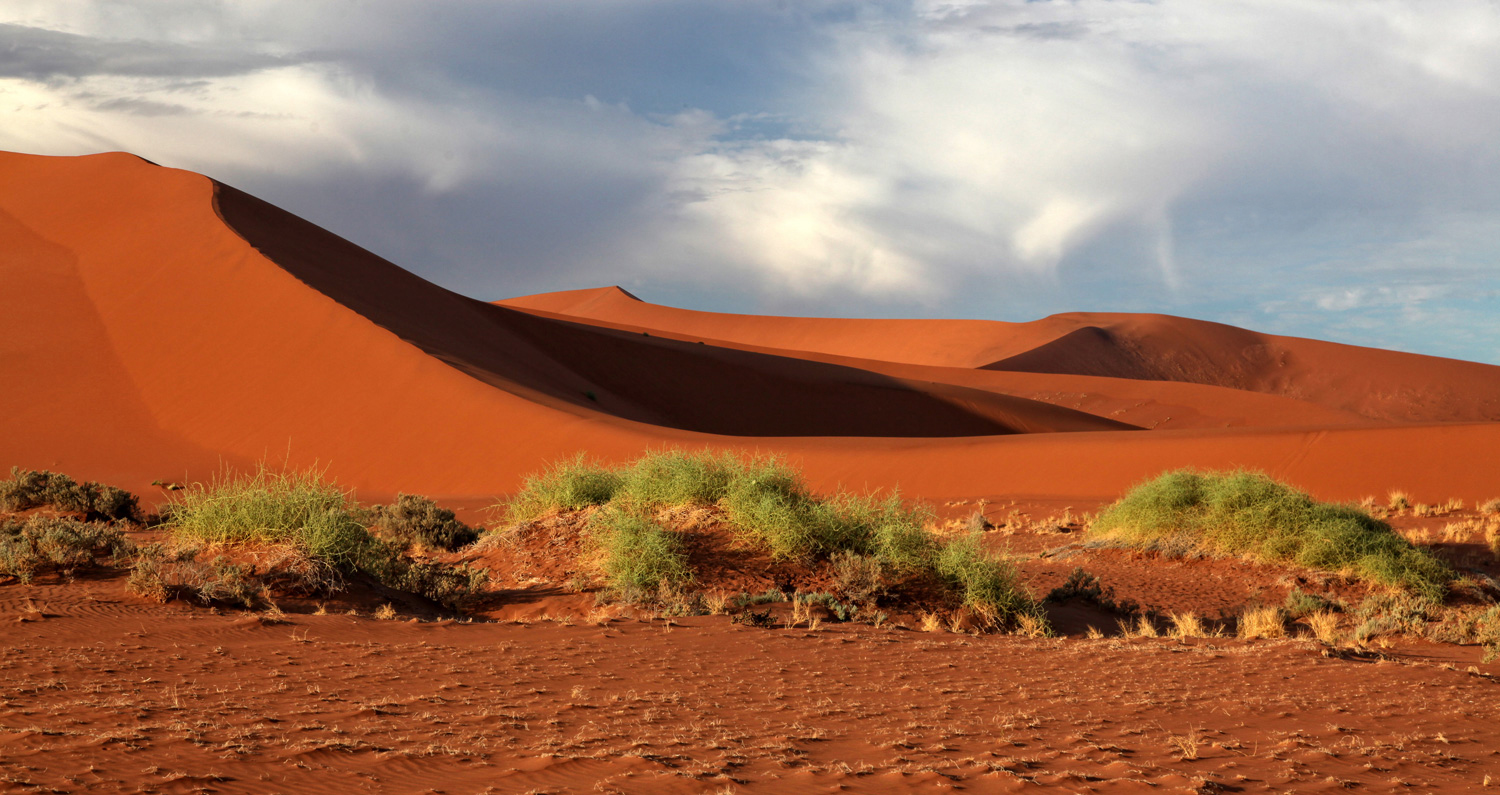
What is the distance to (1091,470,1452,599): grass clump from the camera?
12406mm

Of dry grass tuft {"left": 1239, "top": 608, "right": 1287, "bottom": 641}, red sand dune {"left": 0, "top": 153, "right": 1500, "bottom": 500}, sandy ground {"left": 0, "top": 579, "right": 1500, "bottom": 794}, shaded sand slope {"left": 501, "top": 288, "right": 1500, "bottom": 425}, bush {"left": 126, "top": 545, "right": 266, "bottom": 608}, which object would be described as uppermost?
shaded sand slope {"left": 501, "top": 288, "right": 1500, "bottom": 425}

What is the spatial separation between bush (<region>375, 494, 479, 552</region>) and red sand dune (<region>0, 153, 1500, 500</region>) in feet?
24.5

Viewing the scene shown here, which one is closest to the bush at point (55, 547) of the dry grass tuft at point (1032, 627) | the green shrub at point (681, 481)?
the green shrub at point (681, 481)

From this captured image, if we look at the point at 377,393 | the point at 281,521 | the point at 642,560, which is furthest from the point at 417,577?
the point at 377,393

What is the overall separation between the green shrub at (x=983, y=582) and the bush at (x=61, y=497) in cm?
1174

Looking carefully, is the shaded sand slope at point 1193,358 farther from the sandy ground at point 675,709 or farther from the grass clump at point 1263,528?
the sandy ground at point 675,709

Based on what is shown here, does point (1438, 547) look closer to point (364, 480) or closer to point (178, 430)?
point (364, 480)

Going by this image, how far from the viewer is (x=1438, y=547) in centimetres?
1503

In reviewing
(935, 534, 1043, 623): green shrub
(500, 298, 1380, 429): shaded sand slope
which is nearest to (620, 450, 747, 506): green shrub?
(935, 534, 1043, 623): green shrub

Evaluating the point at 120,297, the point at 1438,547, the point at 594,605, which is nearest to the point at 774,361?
the point at 120,297

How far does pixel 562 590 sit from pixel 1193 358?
8199cm

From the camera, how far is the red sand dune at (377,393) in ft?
71.4

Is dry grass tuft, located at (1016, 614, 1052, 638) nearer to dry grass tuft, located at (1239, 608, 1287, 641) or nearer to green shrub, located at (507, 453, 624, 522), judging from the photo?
dry grass tuft, located at (1239, 608, 1287, 641)

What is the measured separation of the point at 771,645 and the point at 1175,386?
2155 inches
